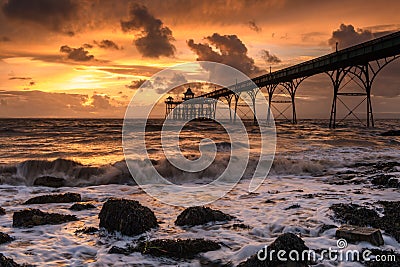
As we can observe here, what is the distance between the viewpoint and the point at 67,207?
6.56m

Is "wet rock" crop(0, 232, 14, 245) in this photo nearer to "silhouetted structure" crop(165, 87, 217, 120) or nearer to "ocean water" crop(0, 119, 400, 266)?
"ocean water" crop(0, 119, 400, 266)

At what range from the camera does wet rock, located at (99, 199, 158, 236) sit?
15.9ft

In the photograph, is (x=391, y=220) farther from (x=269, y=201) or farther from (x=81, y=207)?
(x=81, y=207)

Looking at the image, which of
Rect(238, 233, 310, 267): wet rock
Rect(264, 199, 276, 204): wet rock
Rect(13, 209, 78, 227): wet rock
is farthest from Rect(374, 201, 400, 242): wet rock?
Rect(13, 209, 78, 227): wet rock

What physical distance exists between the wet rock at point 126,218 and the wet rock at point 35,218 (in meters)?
0.83

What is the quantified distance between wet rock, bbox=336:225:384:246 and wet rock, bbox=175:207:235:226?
1845mm

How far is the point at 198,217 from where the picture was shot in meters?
5.33

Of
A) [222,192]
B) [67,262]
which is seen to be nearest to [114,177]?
[222,192]

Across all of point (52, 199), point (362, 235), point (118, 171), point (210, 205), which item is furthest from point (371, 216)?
point (118, 171)

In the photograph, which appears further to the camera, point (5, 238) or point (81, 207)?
point (81, 207)

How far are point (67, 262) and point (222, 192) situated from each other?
190 inches

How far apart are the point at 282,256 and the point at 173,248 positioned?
4.62 feet

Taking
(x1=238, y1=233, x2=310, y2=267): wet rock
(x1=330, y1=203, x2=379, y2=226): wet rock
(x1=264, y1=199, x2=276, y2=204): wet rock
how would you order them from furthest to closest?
(x1=264, y1=199, x2=276, y2=204): wet rock, (x1=330, y1=203, x2=379, y2=226): wet rock, (x1=238, y1=233, x2=310, y2=267): wet rock

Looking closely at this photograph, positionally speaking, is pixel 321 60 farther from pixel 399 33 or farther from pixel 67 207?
pixel 67 207
